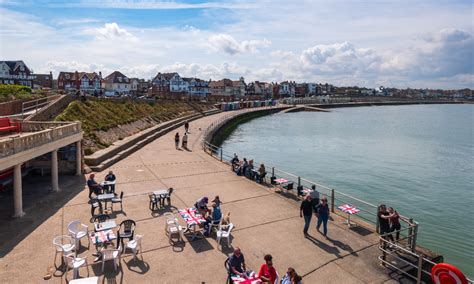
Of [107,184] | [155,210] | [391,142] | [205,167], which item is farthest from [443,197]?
[391,142]

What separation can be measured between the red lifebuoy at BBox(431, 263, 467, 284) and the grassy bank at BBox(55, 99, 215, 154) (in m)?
19.7

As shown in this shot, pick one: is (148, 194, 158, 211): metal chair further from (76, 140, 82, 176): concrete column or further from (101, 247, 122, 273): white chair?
(76, 140, 82, 176): concrete column

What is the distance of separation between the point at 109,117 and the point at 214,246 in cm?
2704

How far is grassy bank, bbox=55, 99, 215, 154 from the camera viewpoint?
26.3 meters

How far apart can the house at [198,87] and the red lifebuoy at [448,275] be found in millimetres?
124473

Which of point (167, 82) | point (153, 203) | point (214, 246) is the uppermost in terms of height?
point (167, 82)

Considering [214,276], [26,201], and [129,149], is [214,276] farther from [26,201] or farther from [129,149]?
[129,149]

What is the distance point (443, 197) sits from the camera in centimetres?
2394

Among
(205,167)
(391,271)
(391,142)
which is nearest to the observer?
(391,271)

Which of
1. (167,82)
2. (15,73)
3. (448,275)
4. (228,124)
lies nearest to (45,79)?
(15,73)

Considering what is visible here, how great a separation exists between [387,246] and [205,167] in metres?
12.7

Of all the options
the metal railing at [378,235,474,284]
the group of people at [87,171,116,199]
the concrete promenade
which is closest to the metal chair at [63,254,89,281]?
the concrete promenade

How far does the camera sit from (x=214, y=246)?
10461 mm

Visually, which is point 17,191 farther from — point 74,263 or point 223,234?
point 223,234
